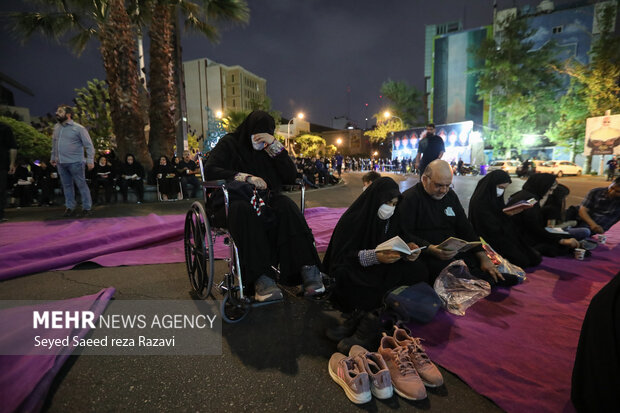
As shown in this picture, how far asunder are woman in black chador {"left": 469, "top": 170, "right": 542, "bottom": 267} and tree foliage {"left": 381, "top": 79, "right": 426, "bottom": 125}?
128ft

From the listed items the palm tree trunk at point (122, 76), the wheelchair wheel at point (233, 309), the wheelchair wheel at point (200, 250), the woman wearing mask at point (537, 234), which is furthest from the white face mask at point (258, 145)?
the palm tree trunk at point (122, 76)

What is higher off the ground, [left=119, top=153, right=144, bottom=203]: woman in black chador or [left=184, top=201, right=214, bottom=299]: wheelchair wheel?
[left=119, top=153, right=144, bottom=203]: woman in black chador

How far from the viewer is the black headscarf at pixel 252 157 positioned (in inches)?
101

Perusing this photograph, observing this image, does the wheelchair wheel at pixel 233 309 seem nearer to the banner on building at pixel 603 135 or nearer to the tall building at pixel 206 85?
the banner on building at pixel 603 135

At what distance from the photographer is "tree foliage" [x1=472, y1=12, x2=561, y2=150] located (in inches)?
993

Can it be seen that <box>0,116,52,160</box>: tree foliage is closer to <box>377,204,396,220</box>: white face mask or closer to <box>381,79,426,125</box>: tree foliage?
<box>377,204,396,220</box>: white face mask

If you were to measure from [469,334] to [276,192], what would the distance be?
1779 mm

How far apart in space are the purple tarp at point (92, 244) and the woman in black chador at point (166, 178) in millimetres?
3309

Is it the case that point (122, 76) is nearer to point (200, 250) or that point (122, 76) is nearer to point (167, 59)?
point (167, 59)

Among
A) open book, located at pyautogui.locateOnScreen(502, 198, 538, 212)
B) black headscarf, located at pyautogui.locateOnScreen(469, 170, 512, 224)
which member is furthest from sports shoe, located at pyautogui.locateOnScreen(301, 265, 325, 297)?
open book, located at pyautogui.locateOnScreen(502, 198, 538, 212)

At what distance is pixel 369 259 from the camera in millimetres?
2256

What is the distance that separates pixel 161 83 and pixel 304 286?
9.33 metres

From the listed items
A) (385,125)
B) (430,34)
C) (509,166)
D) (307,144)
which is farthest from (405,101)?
(509,166)

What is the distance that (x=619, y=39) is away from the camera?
19391 millimetres
